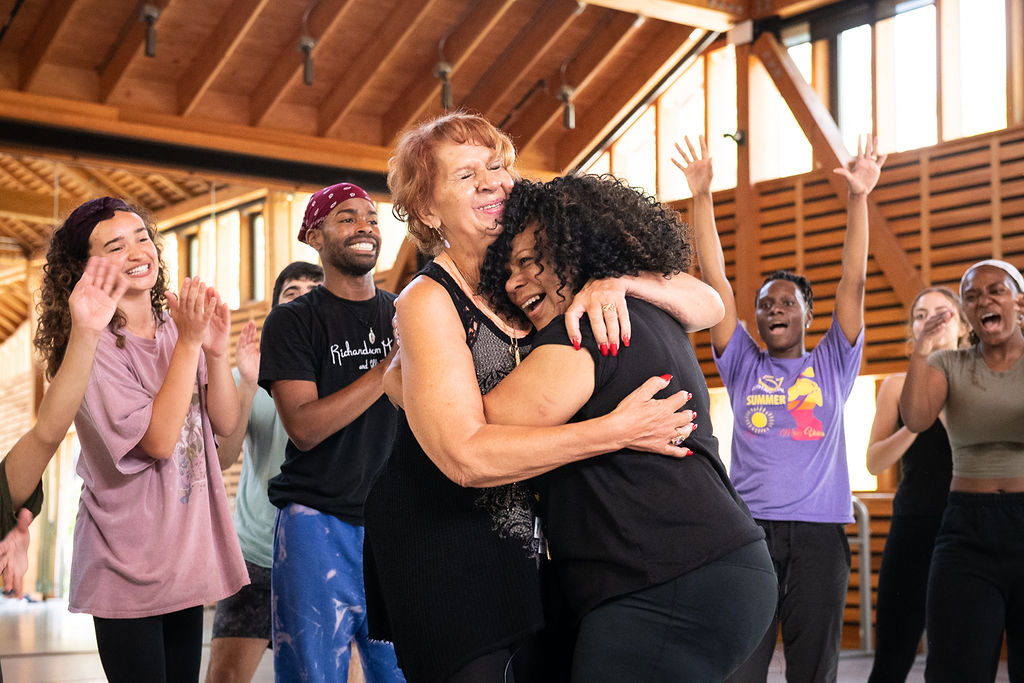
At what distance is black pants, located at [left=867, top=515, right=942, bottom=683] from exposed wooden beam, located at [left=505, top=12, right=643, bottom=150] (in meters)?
5.17

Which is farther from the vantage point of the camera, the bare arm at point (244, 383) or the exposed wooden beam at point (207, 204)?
the exposed wooden beam at point (207, 204)

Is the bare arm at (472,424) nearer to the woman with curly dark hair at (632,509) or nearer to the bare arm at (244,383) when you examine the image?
the woman with curly dark hair at (632,509)

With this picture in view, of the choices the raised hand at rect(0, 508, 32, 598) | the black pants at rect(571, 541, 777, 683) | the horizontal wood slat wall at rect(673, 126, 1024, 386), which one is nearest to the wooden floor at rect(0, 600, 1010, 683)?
the horizontal wood slat wall at rect(673, 126, 1024, 386)

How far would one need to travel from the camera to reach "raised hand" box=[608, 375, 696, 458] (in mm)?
1790

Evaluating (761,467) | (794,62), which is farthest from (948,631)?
(794,62)

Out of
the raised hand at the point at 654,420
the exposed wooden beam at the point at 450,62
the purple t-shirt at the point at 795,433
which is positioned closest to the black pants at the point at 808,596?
the purple t-shirt at the point at 795,433

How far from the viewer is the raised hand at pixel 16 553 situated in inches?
93.5

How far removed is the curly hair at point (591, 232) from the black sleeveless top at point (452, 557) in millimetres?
179

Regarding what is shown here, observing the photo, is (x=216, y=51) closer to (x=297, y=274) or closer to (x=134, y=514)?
(x=297, y=274)

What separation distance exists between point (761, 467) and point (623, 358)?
246cm

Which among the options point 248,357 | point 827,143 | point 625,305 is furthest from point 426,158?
point 827,143

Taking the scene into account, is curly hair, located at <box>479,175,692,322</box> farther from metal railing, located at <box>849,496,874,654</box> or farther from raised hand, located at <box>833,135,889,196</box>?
metal railing, located at <box>849,496,874,654</box>

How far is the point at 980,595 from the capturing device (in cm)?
336

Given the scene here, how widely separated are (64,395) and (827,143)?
7.11 meters
